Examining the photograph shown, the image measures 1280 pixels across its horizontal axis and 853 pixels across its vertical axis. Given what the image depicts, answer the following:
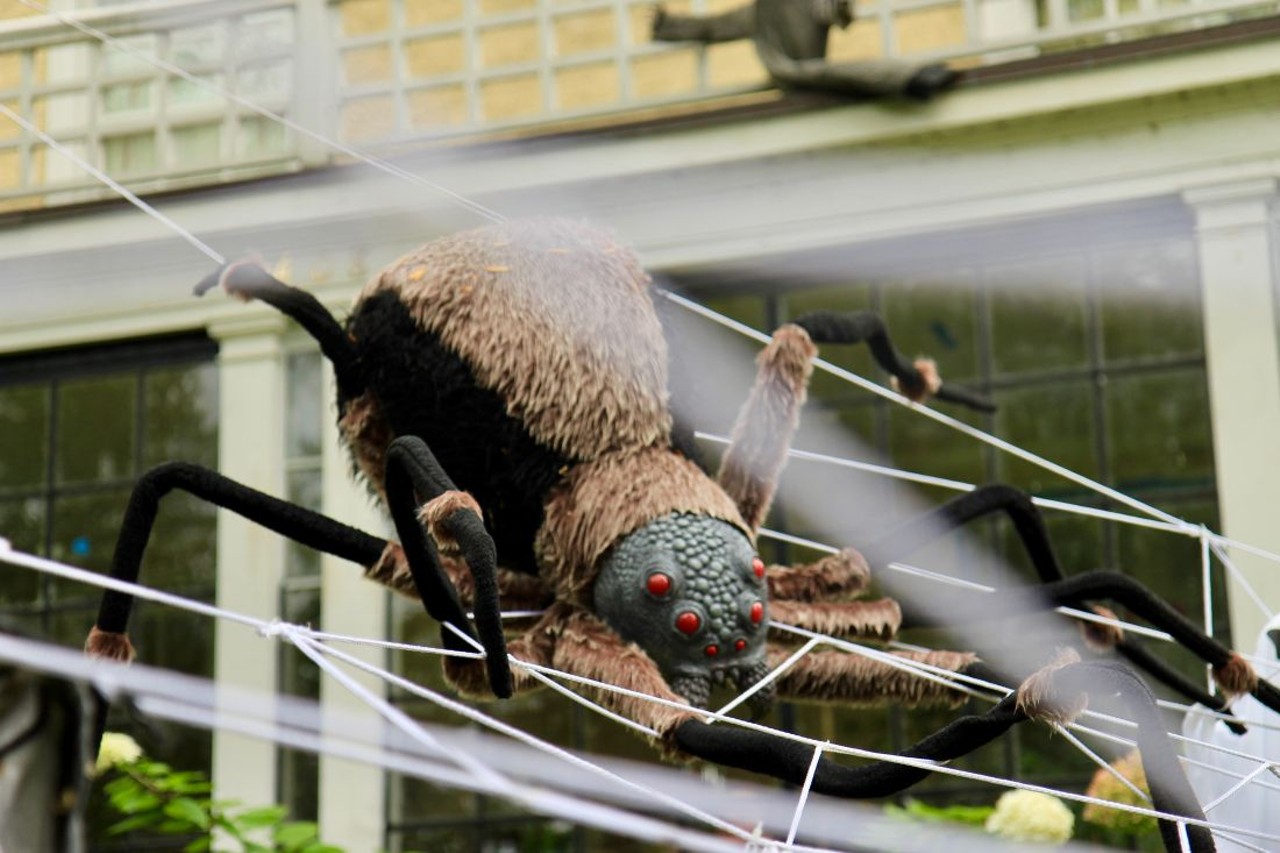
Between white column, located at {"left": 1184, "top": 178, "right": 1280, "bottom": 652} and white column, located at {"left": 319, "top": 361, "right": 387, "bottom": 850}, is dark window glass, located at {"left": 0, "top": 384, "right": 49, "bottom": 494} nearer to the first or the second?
white column, located at {"left": 319, "top": 361, "right": 387, "bottom": 850}

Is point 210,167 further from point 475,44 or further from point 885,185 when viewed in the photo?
point 885,185

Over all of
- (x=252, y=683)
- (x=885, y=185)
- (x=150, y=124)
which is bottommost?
(x=252, y=683)

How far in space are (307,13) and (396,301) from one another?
11.8 feet

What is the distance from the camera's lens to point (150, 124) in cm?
639

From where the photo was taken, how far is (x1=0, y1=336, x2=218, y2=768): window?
247 inches

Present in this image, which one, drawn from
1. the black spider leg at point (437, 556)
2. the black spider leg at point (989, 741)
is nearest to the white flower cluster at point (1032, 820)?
the black spider leg at point (989, 741)

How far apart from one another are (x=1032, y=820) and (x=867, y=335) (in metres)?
1.24

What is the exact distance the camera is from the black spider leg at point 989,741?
236cm

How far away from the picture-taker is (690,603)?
2.65 m

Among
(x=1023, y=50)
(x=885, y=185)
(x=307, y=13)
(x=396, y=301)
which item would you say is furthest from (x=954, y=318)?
(x=396, y=301)

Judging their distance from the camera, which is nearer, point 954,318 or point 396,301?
point 396,301

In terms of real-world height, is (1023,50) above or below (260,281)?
above

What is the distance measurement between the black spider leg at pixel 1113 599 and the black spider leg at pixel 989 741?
1.97 feet

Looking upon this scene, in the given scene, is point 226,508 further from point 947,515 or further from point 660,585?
point 947,515
